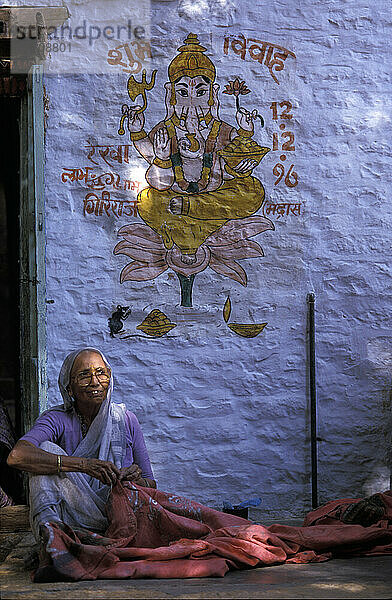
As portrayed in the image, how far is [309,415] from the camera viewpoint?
17.1 ft

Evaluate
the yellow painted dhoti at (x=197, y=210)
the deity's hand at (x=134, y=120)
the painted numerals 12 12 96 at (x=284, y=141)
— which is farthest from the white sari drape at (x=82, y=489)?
the painted numerals 12 12 96 at (x=284, y=141)

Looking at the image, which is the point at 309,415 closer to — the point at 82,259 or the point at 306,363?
the point at 306,363

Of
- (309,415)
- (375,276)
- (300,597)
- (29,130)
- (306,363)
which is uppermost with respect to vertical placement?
(29,130)

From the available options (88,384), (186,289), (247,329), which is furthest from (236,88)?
(88,384)

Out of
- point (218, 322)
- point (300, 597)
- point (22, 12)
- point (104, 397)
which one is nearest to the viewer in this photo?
point (300, 597)

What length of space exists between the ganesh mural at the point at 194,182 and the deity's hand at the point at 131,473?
1349 millimetres

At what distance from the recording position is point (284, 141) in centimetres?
529

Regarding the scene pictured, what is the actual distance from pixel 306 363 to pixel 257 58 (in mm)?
1992

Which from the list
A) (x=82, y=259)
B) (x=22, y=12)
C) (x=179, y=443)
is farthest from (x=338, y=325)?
(x=22, y=12)

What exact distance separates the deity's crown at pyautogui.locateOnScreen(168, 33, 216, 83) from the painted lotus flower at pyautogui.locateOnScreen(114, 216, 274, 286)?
0.98 m

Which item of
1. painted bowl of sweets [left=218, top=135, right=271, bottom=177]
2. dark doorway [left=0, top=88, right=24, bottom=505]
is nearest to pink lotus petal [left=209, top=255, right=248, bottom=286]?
painted bowl of sweets [left=218, top=135, right=271, bottom=177]

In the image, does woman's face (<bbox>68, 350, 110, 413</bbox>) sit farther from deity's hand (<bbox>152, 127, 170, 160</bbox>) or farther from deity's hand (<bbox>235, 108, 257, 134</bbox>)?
deity's hand (<bbox>235, 108, 257, 134</bbox>)

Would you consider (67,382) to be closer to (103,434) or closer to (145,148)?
(103,434)

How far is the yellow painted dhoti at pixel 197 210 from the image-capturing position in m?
5.19
